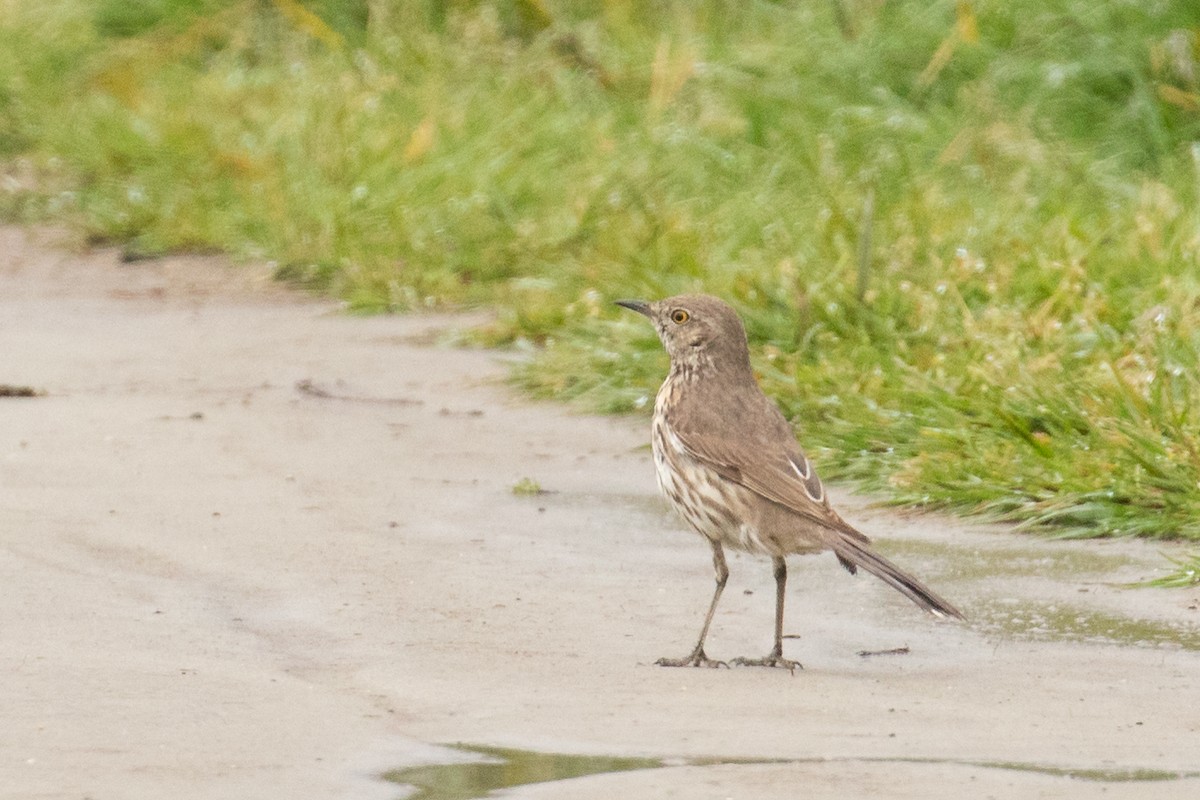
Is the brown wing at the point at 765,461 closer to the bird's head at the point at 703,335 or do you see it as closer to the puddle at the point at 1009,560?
the bird's head at the point at 703,335

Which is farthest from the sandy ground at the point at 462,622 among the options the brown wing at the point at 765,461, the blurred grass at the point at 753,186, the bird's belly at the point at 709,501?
the blurred grass at the point at 753,186

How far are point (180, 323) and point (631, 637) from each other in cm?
524

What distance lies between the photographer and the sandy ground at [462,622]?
14.3 ft

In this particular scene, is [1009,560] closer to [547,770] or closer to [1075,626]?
[1075,626]

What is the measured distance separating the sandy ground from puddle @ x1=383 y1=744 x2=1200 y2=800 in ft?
0.08

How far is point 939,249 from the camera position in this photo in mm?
9375

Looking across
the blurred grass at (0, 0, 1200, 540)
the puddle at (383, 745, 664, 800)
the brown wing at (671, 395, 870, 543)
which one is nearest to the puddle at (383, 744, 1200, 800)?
the puddle at (383, 745, 664, 800)

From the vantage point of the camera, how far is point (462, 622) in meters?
5.66

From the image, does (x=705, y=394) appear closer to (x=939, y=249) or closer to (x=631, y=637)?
(x=631, y=637)

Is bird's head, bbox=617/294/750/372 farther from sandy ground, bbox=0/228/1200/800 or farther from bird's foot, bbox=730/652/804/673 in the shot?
bird's foot, bbox=730/652/804/673

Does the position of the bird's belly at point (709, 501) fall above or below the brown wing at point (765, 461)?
below

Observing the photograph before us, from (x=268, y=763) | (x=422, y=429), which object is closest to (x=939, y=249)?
(x=422, y=429)

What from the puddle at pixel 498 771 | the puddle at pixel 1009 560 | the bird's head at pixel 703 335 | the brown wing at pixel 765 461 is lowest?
the puddle at pixel 1009 560

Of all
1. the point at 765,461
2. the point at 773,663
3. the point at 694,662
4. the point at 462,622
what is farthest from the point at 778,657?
the point at 462,622
